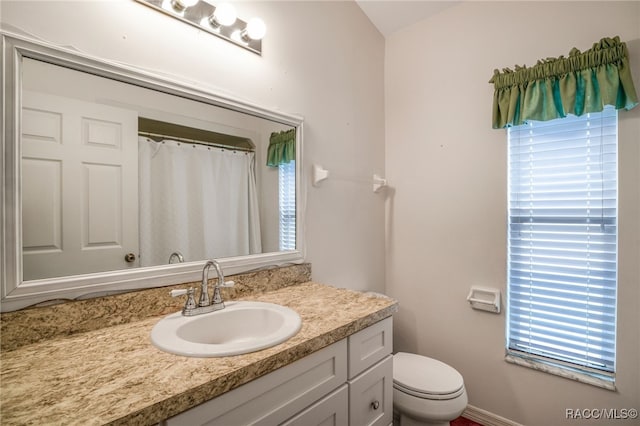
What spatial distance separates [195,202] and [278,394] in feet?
2.55

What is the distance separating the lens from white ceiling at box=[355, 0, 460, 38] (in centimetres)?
190

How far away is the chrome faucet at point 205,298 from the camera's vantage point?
1038 mm

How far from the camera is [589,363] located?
1483 mm

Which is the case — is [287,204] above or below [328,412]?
above

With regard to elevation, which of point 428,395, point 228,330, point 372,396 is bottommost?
point 428,395

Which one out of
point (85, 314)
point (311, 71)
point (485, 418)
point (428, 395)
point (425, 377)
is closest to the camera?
point (85, 314)

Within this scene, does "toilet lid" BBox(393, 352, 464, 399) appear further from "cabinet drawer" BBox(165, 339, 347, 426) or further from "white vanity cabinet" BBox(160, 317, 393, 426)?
"cabinet drawer" BBox(165, 339, 347, 426)

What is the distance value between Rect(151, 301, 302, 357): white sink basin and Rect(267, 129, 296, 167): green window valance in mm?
701

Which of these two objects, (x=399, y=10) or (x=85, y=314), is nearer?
(x=85, y=314)

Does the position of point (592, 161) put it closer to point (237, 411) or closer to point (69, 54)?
point (237, 411)

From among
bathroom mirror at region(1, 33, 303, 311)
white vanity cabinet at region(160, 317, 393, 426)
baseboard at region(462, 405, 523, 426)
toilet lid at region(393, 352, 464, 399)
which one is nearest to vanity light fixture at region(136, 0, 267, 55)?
bathroom mirror at region(1, 33, 303, 311)

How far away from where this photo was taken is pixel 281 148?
4.93 feet

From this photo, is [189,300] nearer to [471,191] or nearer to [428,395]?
[428,395]

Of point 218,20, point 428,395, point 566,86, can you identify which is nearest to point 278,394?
point 428,395
